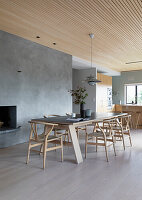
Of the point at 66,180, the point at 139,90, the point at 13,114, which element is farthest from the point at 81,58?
the point at 66,180

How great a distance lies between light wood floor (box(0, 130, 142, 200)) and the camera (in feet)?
7.48

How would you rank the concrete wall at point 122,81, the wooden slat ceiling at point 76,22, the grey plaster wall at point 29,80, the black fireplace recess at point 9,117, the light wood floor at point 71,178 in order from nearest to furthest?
1. the light wood floor at point 71,178
2. the wooden slat ceiling at point 76,22
3. the grey plaster wall at point 29,80
4. the black fireplace recess at point 9,117
5. the concrete wall at point 122,81

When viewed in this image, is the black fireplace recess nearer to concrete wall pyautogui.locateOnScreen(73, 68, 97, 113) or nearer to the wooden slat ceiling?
the wooden slat ceiling

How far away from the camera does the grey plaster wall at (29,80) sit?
4.59m

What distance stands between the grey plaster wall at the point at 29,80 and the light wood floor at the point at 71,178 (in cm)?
132

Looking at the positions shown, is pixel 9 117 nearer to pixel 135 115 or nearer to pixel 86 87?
pixel 86 87

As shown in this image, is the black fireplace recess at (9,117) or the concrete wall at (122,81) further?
the concrete wall at (122,81)

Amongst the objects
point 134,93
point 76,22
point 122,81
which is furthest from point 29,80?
point 134,93

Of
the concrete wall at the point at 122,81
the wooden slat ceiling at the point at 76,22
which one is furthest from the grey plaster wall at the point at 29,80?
the concrete wall at the point at 122,81

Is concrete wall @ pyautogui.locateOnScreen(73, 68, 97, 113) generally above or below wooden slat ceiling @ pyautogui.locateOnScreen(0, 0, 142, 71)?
below

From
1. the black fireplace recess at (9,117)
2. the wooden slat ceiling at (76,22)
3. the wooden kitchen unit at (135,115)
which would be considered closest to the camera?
the wooden slat ceiling at (76,22)

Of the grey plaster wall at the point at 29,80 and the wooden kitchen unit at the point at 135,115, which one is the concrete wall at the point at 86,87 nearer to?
the wooden kitchen unit at the point at 135,115

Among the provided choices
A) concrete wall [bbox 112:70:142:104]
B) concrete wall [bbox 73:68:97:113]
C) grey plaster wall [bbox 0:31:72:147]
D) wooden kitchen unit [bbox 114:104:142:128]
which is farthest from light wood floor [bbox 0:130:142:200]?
concrete wall [bbox 112:70:142:104]

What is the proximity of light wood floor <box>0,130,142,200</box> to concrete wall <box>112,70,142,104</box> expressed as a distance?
7169mm
